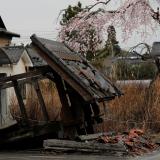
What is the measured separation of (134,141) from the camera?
12266mm

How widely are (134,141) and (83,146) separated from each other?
44.5 inches

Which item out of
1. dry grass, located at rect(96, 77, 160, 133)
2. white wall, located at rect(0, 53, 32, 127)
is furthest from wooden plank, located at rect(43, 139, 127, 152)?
white wall, located at rect(0, 53, 32, 127)

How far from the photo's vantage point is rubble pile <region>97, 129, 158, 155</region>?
38.8 ft

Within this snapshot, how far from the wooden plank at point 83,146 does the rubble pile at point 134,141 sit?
0.66 ft

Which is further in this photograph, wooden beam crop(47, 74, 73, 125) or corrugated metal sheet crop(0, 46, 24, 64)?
corrugated metal sheet crop(0, 46, 24, 64)

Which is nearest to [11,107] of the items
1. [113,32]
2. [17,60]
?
[113,32]

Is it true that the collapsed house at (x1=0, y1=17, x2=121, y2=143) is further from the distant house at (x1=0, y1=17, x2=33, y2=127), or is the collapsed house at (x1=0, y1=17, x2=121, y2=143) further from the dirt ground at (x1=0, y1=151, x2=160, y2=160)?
the distant house at (x1=0, y1=17, x2=33, y2=127)

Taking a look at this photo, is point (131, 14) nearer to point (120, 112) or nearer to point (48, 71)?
point (120, 112)

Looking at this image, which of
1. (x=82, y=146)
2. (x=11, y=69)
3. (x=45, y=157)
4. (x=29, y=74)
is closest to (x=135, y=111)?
(x=29, y=74)

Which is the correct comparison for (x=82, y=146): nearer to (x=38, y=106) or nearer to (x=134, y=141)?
(x=134, y=141)

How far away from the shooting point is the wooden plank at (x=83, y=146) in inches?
456

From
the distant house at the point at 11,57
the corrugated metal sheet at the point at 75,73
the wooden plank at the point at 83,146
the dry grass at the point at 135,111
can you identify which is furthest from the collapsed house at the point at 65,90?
the distant house at the point at 11,57

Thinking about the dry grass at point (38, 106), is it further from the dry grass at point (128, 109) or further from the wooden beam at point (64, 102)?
the wooden beam at point (64, 102)

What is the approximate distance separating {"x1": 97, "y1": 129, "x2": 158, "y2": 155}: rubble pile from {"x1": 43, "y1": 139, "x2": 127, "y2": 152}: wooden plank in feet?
0.66
